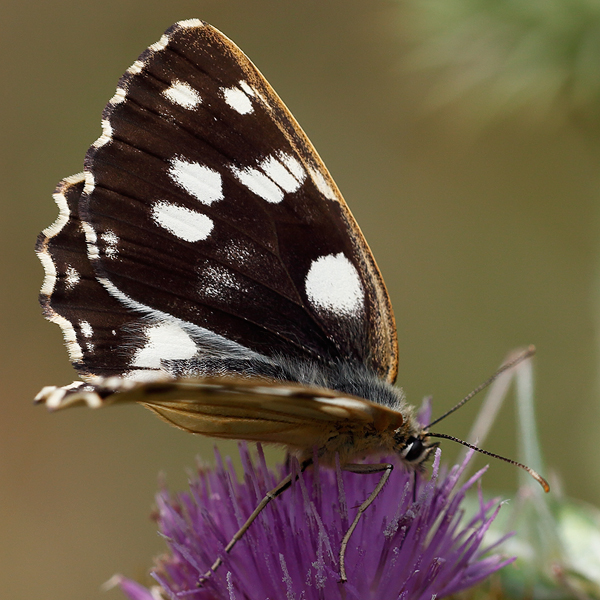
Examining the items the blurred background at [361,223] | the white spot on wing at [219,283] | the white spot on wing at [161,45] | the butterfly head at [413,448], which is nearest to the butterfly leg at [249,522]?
the butterfly head at [413,448]

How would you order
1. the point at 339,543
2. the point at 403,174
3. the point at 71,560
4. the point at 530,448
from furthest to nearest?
the point at 403,174, the point at 71,560, the point at 530,448, the point at 339,543

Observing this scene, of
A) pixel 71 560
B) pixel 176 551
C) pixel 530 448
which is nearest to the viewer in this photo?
pixel 176 551

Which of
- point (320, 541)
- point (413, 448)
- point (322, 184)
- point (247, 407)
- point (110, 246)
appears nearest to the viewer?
point (247, 407)

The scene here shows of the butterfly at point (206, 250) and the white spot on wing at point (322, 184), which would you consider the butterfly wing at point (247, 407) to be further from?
the white spot on wing at point (322, 184)

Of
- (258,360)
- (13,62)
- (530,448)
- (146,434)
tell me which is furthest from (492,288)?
(13,62)

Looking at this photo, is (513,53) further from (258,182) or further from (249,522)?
(249,522)

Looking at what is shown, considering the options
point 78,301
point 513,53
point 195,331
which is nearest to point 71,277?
point 78,301

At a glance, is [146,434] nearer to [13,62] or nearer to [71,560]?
[71,560]
